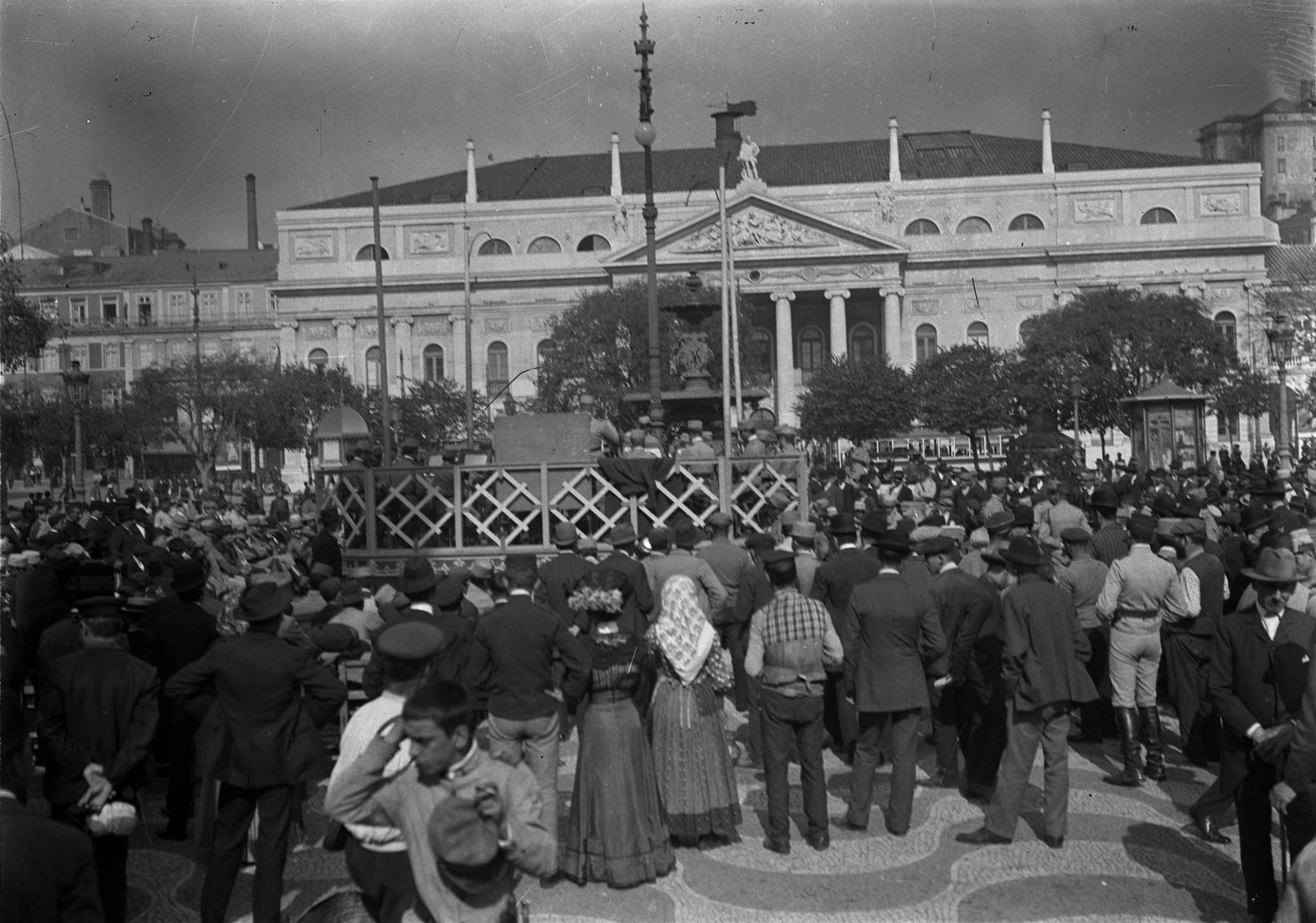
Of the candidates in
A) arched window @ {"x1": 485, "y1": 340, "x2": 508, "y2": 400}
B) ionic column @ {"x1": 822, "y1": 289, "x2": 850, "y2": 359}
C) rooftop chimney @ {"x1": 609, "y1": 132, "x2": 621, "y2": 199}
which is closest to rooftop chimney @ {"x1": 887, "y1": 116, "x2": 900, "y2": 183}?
ionic column @ {"x1": 822, "y1": 289, "x2": 850, "y2": 359}

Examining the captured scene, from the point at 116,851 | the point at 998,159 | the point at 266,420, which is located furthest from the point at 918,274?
the point at 116,851

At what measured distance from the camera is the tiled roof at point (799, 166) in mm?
67750

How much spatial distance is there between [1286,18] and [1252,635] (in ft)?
12.4

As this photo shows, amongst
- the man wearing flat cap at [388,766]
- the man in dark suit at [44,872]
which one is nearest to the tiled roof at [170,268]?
the man wearing flat cap at [388,766]

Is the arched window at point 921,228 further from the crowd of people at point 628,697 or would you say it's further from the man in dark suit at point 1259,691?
the man in dark suit at point 1259,691

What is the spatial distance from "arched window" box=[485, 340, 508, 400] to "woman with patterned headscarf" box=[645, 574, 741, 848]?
5939cm

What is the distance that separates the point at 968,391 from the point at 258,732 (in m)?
45.3

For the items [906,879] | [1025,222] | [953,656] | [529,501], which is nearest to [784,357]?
[1025,222]

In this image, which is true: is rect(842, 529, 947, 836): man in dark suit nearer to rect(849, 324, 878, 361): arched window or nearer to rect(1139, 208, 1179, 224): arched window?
rect(849, 324, 878, 361): arched window

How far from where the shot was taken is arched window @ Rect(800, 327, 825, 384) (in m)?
67.5

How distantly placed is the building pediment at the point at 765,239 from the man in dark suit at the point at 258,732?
5699 cm

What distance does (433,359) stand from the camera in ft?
224

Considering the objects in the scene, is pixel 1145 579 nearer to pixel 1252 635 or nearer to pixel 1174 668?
pixel 1174 668

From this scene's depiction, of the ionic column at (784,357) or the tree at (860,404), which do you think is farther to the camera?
the ionic column at (784,357)
